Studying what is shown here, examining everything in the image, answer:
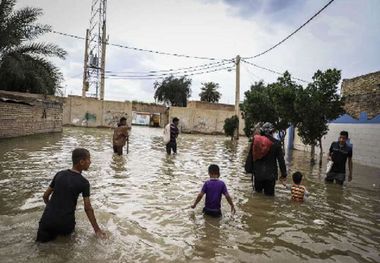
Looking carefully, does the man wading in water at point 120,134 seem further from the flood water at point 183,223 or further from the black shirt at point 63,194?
the black shirt at point 63,194

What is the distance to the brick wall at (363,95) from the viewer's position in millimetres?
16812

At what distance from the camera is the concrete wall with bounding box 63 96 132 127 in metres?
37.7

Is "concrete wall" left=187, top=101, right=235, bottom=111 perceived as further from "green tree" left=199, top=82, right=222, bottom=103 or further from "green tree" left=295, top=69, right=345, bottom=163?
"green tree" left=295, top=69, right=345, bottom=163

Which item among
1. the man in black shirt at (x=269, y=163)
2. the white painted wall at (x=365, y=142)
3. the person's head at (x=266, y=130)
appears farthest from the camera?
the white painted wall at (x=365, y=142)

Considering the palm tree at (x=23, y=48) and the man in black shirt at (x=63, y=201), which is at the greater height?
the palm tree at (x=23, y=48)

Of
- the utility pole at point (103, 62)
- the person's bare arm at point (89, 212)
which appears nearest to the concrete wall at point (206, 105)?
the utility pole at point (103, 62)

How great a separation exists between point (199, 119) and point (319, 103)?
27.5 meters

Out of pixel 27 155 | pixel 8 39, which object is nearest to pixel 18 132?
pixel 8 39

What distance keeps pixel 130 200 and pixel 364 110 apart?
1409cm

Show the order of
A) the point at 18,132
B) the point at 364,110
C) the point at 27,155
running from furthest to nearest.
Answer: the point at 18,132 < the point at 364,110 < the point at 27,155

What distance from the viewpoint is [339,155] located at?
9625 mm

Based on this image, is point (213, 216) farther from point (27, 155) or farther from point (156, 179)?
point (27, 155)

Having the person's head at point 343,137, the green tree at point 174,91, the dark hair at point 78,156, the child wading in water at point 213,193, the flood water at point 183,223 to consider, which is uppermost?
the green tree at point 174,91

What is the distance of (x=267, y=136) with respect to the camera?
26.0 feet
